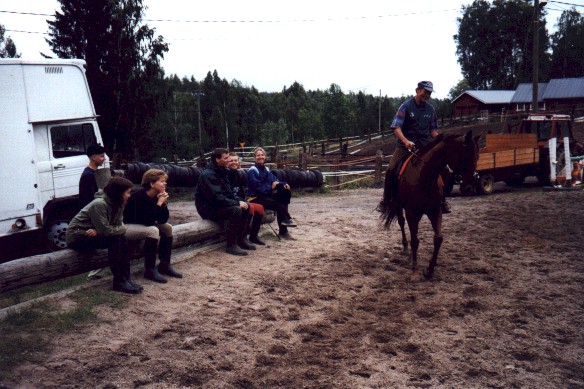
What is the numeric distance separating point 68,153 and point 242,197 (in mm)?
3830

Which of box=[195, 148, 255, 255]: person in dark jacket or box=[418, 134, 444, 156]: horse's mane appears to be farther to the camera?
box=[195, 148, 255, 255]: person in dark jacket

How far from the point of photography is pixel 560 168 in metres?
15.9

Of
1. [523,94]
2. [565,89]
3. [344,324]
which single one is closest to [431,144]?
[344,324]

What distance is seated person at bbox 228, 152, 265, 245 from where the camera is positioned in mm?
7312

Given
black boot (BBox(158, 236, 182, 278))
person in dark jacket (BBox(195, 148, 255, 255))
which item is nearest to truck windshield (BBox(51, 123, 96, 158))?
person in dark jacket (BBox(195, 148, 255, 255))

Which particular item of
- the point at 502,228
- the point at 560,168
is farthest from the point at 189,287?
the point at 560,168

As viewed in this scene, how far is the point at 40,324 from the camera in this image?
14.1ft

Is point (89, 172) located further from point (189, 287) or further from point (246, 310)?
point (246, 310)

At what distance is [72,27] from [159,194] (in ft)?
70.2

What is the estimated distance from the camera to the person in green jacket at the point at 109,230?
5102 millimetres

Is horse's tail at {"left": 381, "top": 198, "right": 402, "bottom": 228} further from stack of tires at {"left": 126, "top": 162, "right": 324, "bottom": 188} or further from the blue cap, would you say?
stack of tires at {"left": 126, "top": 162, "right": 324, "bottom": 188}

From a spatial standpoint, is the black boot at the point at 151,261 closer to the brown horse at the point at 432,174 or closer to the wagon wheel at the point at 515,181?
the brown horse at the point at 432,174

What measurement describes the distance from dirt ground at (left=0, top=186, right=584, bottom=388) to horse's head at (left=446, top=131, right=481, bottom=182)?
1.33 meters

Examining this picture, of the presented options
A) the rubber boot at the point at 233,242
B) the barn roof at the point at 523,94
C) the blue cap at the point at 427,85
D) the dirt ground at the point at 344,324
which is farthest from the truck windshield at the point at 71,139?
the barn roof at the point at 523,94
